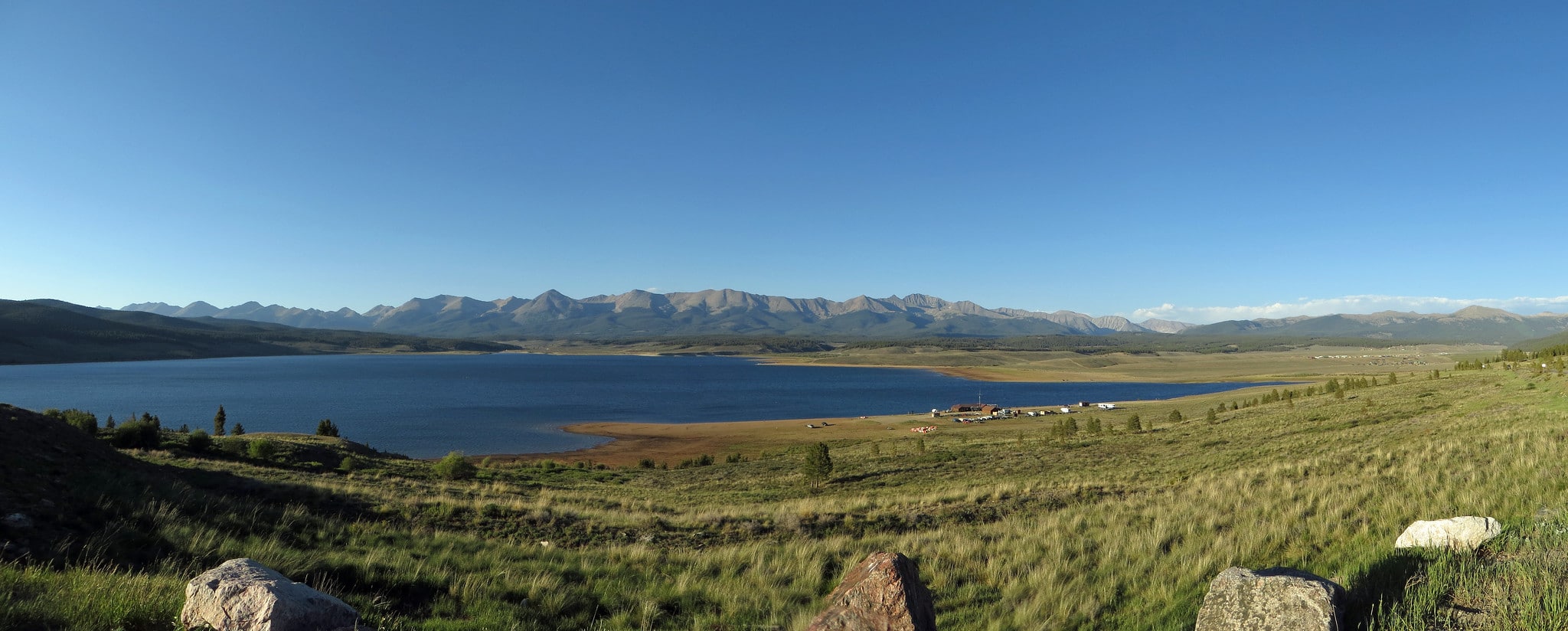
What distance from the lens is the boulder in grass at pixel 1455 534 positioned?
564cm

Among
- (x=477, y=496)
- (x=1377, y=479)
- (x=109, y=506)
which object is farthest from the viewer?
(x=477, y=496)

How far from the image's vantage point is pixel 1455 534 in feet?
19.1

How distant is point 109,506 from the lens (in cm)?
873

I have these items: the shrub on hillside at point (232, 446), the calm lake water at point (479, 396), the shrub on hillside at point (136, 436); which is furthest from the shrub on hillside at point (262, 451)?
the calm lake water at point (479, 396)

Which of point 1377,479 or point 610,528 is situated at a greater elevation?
point 1377,479

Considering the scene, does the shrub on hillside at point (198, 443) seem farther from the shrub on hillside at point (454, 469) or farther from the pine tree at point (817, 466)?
the pine tree at point (817, 466)

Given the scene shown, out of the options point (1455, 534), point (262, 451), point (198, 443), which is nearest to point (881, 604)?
point (1455, 534)

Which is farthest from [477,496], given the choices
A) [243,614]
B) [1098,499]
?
[1098,499]

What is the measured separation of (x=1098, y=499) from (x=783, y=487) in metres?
14.5

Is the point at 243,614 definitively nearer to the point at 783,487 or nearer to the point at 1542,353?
the point at 783,487

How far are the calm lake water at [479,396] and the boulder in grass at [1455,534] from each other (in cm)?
6147

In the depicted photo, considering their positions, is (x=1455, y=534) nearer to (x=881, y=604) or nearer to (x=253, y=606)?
(x=881, y=604)

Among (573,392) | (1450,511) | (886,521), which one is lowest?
(573,392)

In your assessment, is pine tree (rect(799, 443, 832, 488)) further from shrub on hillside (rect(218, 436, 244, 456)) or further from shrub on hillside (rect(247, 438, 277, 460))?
shrub on hillside (rect(218, 436, 244, 456))
